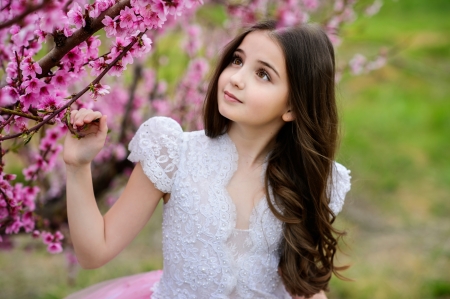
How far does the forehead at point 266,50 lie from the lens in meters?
1.44

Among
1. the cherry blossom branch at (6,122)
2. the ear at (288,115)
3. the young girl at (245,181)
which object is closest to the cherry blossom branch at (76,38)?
the cherry blossom branch at (6,122)

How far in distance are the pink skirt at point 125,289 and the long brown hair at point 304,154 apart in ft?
1.66

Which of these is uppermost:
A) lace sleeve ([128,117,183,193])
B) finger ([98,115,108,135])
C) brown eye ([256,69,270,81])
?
finger ([98,115,108,135])

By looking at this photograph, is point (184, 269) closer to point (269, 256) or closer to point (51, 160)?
point (269, 256)

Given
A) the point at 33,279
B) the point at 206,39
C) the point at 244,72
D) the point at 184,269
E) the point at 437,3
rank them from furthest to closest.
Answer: the point at 437,3
the point at 206,39
the point at 33,279
the point at 184,269
the point at 244,72

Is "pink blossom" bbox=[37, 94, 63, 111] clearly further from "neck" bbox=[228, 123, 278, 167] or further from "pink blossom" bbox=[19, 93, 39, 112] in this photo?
"neck" bbox=[228, 123, 278, 167]

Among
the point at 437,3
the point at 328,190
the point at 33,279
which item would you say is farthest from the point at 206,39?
the point at 437,3

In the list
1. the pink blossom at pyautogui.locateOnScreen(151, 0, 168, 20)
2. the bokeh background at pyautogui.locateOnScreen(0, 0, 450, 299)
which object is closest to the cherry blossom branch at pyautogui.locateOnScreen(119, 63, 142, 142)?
the bokeh background at pyautogui.locateOnScreen(0, 0, 450, 299)

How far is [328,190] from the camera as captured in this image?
171cm

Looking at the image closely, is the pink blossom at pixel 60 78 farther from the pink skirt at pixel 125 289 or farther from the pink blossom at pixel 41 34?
the pink skirt at pixel 125 289

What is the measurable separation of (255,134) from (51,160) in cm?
68

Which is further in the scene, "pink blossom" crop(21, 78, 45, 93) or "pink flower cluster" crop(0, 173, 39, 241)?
"pink flower cluster" crop(0, 173, 39, 241)

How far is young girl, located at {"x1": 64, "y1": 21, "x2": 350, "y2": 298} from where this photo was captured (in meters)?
1.44

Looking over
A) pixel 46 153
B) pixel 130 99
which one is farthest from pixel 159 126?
pixel 130 99
